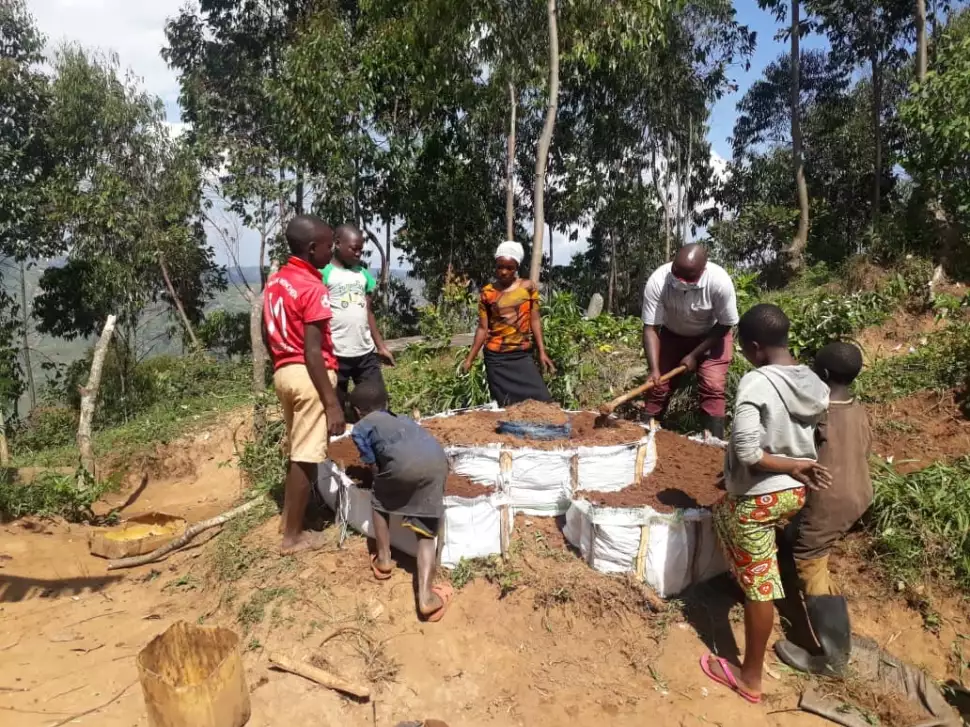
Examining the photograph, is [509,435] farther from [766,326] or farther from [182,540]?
[182,540]

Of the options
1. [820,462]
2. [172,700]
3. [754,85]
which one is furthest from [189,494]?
[754,85]

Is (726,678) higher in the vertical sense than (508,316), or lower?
lower

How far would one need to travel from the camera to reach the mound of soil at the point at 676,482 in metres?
3.28

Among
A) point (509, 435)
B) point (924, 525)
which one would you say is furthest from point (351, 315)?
point (924, 525)

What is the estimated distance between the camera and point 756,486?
251 centimetres

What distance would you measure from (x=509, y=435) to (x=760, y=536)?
1566 mm

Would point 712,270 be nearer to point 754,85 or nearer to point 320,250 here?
point 320,250

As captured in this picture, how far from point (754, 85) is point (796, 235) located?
20.8 feet

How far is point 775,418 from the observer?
2.43 meters

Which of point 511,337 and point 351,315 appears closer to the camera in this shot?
point 351,315

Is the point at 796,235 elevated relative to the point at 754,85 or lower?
lower

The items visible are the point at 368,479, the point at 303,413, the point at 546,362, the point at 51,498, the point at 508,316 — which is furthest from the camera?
the point at 51,498

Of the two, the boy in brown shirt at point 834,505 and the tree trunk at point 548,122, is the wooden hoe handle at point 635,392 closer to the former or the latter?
the boy in brown shirt at point 834,505

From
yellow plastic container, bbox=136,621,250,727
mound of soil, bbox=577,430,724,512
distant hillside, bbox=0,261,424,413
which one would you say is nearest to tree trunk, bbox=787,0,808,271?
distant hillside, bbox=0,261,424,413
